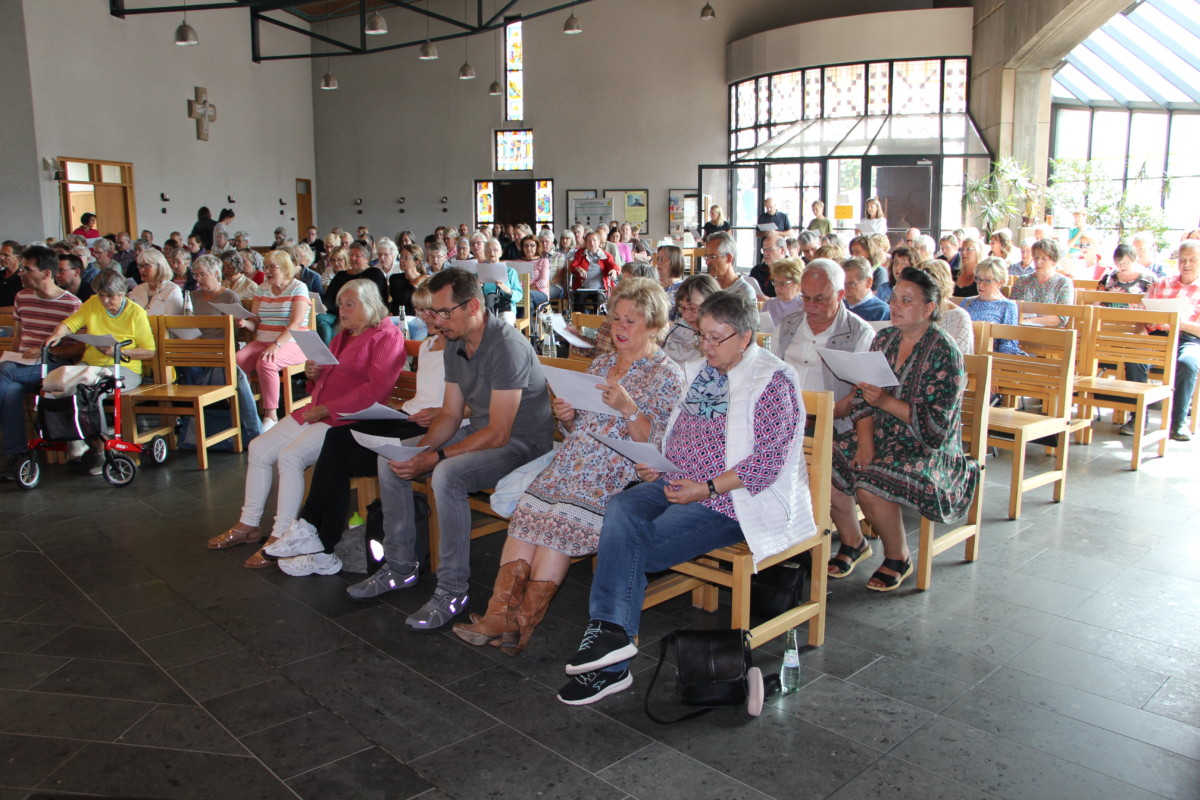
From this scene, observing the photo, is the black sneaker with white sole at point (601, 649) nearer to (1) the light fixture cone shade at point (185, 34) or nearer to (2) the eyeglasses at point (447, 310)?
(2) the eyeglasses at point (447, 310)

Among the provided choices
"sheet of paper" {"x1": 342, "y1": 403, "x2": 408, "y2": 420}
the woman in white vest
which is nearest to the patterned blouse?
the woman in white vest

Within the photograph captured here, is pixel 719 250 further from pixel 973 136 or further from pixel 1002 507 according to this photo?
pixel 973 136

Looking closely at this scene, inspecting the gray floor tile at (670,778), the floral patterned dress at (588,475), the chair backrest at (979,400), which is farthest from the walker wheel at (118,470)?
the chair backrest at (979,400)

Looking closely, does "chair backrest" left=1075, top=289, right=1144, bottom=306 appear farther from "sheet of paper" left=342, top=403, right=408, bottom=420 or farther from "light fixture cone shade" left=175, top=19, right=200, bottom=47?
"light fixture cone shade" left=175, top=19, right=200, bottom=47

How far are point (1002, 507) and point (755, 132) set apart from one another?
15.2 metres

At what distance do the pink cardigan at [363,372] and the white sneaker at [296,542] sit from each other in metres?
0.49

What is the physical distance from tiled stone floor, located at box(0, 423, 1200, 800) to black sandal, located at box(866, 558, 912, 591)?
54 mm

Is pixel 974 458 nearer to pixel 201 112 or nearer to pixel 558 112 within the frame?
pixel 201 112

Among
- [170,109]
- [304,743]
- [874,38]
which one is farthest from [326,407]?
[874,38]

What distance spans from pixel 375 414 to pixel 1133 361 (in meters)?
4.82

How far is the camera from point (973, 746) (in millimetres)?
2574

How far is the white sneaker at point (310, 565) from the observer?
13.0ft

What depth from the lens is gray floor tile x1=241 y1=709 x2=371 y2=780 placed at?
256 cm

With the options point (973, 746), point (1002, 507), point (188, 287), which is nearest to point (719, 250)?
point (1002, 507)
